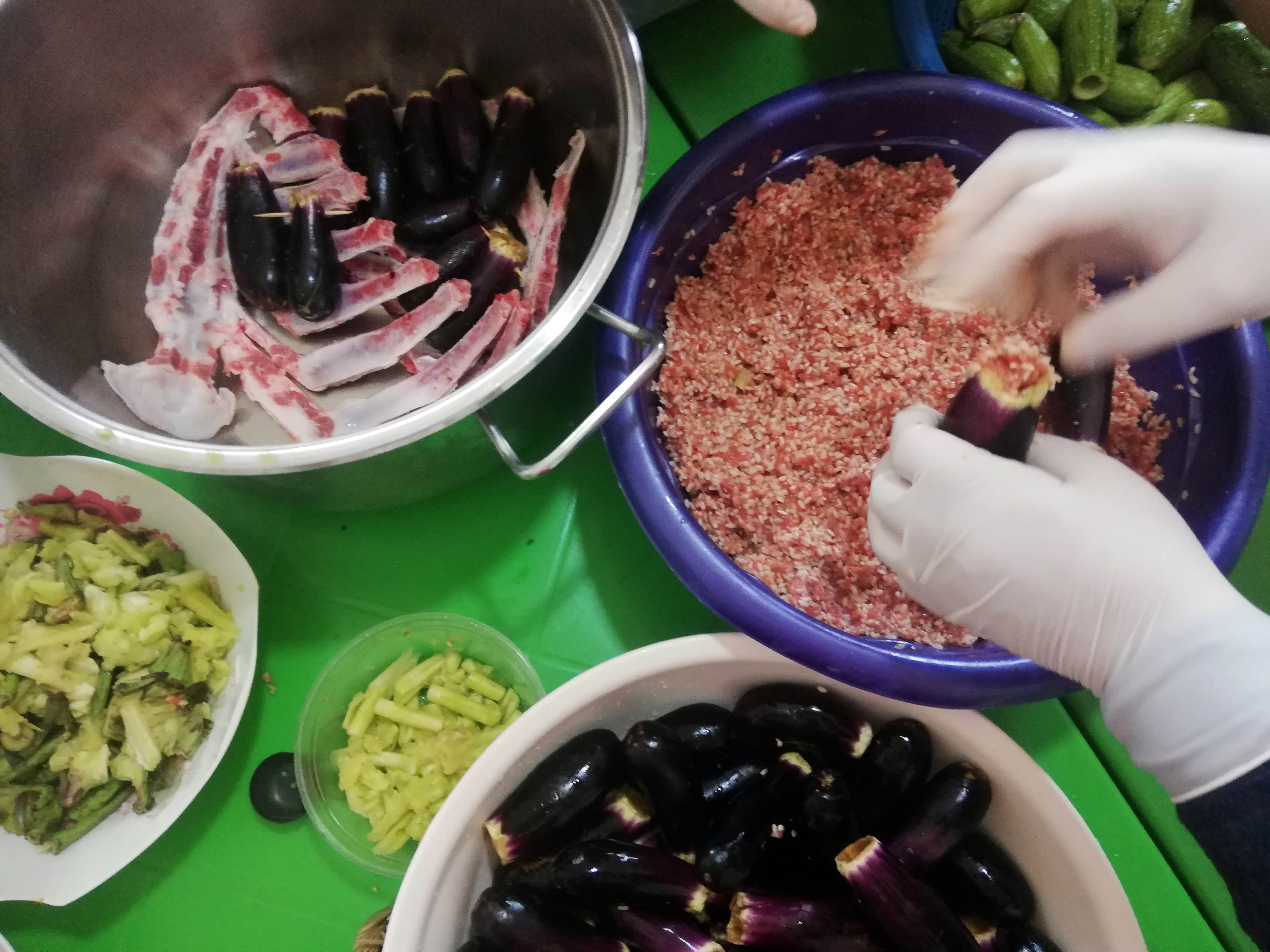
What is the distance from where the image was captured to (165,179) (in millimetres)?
927

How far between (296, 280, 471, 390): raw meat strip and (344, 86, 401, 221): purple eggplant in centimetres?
14

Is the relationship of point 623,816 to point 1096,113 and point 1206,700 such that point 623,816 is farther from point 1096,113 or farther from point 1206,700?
point 1096,113

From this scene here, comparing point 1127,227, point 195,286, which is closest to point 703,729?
point 1127,227

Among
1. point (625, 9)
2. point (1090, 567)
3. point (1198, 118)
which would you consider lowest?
point (1090, 567)

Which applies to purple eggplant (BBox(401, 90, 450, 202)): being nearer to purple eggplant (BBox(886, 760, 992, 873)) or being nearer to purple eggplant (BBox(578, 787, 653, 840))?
purple eggplant (BBox(578, 787, 653, 840))

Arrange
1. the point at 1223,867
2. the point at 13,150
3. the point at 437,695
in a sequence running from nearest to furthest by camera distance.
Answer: the point at 1223,867 < the point at 13,150 < the point at 437,695

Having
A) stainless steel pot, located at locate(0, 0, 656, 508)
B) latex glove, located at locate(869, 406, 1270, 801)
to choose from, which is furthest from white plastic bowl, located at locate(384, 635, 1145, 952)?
stainless steel pot, located at locate(0, 0, 656, 508)

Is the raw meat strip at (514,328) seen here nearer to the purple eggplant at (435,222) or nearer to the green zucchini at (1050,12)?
the purple eggplant at (435,222)

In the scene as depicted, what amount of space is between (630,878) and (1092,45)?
3.35 ft

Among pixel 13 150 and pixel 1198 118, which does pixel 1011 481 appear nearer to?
pixel 1198 118

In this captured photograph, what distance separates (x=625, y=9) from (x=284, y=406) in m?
0.59

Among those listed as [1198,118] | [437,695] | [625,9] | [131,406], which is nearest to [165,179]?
[131,406]

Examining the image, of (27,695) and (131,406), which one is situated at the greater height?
(131,406)

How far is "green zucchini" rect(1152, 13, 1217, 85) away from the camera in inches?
38.1
